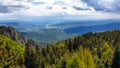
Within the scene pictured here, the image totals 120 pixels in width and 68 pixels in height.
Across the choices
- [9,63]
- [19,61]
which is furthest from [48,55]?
[9,63]

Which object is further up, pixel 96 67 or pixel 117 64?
pixel 117 64

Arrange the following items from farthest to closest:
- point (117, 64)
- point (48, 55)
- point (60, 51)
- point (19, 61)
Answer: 1. point (60, 51)
2. point (48, 55)
3. point (19, 61)
4. point (117, 64)

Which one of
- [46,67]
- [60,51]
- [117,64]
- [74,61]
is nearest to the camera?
[117,64]

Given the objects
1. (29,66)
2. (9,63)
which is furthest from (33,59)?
(9,63)

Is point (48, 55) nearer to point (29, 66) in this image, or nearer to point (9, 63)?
point (29, 66)

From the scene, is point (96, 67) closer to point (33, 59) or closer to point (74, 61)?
point (74, 61)

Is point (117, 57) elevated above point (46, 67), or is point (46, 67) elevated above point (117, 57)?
point (117, 57)

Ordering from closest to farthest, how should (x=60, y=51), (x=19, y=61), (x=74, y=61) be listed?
(x=74, y=61) < (x=19, y=61) < (x=60, y=51)

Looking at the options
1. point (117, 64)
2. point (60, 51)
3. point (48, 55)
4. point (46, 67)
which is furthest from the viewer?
point (60, 51)

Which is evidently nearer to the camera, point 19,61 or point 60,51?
point 19,61
